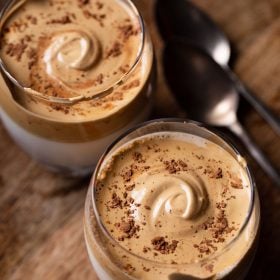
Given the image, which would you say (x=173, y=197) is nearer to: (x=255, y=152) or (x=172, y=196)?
(x=172, y=196)

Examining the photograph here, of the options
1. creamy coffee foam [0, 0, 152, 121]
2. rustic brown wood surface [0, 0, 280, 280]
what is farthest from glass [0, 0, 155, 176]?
rustic brown wood surface [0, 0, 280, 280]

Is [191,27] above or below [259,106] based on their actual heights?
above

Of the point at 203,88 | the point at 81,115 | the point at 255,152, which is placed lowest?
the point at 255,152

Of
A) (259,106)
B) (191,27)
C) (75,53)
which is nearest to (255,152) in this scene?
(259,106)

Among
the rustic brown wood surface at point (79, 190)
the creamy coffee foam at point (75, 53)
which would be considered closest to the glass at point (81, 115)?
the creamy coffee foam at point (75, 53)

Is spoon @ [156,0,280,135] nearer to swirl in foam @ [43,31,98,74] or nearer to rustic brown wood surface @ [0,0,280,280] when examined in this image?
rustic brown wood surface @ [0,0,280,280]

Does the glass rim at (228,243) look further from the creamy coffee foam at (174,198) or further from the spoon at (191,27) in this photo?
the spoon at (191,27)
